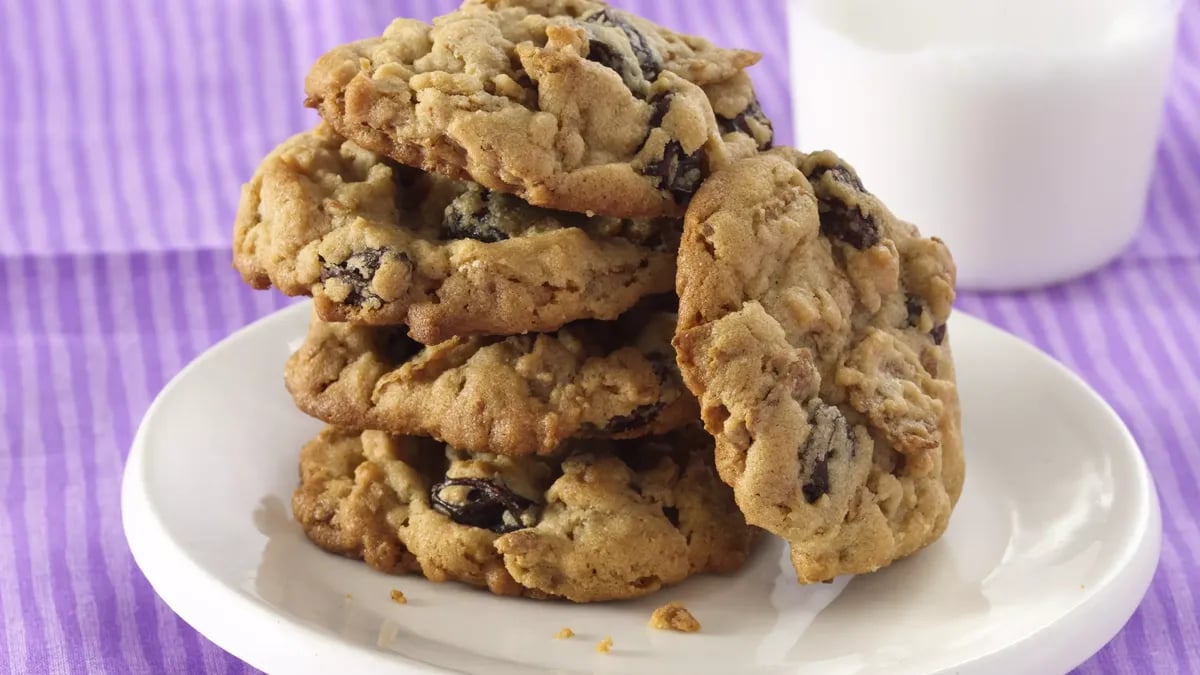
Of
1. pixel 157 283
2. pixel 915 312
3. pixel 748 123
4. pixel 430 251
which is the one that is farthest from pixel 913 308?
pixel 157 283

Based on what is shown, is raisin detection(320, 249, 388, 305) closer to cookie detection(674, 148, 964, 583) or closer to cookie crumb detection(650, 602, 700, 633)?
cookie detection(674, 148, 964, 583)

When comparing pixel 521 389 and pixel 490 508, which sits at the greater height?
pixel 521 389

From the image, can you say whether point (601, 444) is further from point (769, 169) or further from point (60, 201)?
point (60, 201)

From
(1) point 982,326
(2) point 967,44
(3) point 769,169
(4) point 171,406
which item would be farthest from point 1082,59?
(4) point 171,406

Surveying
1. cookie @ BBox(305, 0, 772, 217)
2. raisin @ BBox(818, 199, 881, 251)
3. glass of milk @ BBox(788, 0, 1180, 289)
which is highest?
cookie @ BBox(305, 0, 772, 217)

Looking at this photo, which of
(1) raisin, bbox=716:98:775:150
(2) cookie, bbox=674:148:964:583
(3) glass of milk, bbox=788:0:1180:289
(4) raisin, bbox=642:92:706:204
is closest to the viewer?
A: (2) cookie, bbox=674:148:964:583

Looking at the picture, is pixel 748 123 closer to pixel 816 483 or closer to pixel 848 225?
pixel 848 225

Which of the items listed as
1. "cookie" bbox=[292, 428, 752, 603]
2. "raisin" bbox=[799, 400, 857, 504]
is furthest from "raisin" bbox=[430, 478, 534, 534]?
"raisin" bbox=[799, 400, 857, 504]

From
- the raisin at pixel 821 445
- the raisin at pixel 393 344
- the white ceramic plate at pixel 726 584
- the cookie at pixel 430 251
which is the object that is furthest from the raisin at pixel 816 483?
the raisin at pixel 393 344
